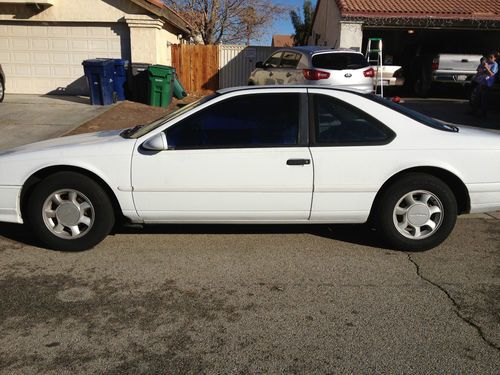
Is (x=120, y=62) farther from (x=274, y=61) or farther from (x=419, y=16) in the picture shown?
(x=419, y=16)

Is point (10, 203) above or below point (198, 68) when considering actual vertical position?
below

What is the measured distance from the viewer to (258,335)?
3.17 meters

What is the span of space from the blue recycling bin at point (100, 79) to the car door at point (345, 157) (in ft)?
32.2

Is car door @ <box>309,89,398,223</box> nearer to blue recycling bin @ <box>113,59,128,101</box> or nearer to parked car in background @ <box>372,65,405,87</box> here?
blue recycling bin @ <box>113,59,128,101</box>

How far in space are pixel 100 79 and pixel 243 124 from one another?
9679 mm

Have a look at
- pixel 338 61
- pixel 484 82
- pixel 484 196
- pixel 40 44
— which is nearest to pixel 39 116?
pixel 40 44

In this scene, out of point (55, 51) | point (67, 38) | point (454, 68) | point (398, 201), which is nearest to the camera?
point (398, 201)

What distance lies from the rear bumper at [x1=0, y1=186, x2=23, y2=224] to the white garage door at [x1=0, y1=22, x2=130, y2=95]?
11081 millimetres

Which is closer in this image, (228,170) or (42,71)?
(228,170)

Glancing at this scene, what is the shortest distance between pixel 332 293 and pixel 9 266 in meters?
2.70

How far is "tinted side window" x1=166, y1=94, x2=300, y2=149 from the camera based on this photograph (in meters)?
4.36

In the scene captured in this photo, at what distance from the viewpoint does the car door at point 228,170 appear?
14.1 ft

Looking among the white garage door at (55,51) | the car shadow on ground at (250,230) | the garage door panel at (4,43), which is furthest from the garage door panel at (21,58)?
the car shadow on ground at (250,230)

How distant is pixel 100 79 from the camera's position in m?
13.0
